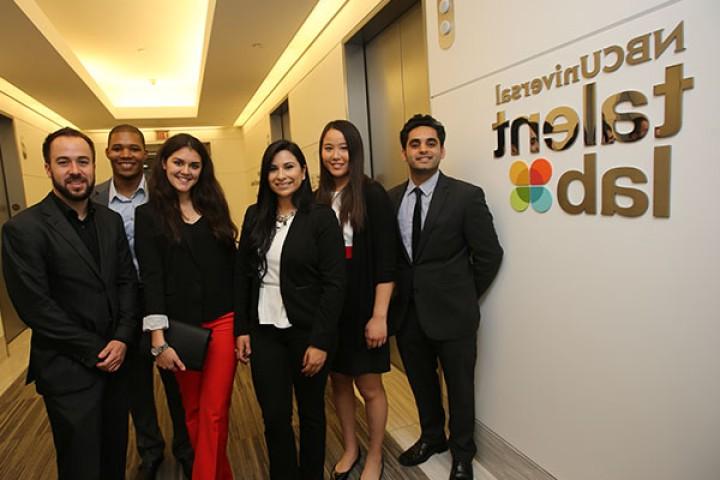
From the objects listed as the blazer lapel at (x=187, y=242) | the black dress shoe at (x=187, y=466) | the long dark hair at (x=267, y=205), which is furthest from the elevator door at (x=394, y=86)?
the black dress shoe at (x=187, y=466)

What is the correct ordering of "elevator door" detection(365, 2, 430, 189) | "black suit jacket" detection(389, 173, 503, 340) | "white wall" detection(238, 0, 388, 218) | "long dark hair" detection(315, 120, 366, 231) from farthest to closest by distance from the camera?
"white wall" detection(238, 0, 388, 218) → "elevator door" detection(365, 2, 430, 189) → "black suit jacket" detection(389, 173, 503, 340) → "long dark hair" detection(315, 120, 366, 231)

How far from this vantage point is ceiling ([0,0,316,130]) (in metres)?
4.03

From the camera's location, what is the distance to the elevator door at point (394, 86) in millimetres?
3234

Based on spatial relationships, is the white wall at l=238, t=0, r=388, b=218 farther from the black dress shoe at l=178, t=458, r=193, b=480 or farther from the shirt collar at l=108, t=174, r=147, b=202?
the black dress shoe at l=178, t=458, r=193, b=480

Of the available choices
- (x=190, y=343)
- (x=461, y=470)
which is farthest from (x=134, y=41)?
(x=461, y=470)

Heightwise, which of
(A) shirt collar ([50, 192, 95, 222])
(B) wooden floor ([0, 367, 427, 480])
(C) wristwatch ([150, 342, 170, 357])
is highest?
(A) shirt collar ([50, 192, 95, 222])

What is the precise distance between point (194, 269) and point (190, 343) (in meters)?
0.33

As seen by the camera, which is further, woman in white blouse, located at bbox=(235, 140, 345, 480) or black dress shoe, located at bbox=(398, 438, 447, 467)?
black dress shoe, located at bbox=(398, 438, 447, 467)

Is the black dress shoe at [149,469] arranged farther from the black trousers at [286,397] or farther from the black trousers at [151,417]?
the black trousers at [286,397]

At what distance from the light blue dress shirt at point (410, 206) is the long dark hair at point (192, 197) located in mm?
870

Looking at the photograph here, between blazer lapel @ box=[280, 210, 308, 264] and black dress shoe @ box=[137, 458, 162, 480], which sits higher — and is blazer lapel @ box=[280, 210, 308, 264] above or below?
above

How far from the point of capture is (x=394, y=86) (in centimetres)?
365

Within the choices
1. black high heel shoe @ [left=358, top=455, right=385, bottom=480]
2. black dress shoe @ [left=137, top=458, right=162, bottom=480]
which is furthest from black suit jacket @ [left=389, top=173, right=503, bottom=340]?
black dress shoe @ [left=137, top=458, right=162, bottom=480]

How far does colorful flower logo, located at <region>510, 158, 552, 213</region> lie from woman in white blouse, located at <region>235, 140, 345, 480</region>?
2.93 feet
